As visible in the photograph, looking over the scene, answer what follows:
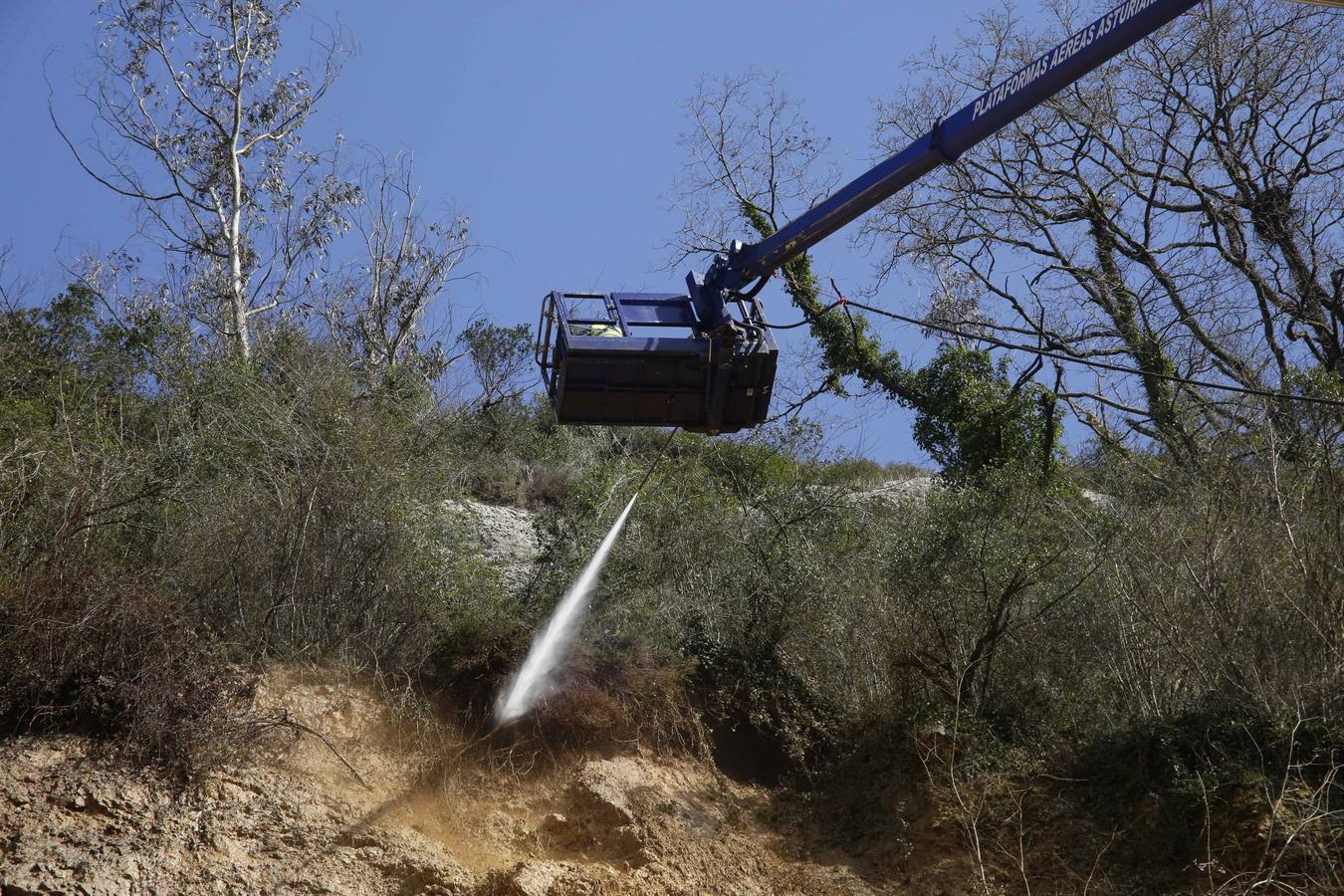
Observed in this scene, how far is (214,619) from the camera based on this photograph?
1421 centimetres

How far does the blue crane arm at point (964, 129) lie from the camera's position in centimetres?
1025

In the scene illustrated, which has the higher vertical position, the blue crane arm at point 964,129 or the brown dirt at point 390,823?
the blue crane arm at point 964,129

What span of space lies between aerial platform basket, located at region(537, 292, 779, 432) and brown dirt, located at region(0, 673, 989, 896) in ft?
14.2

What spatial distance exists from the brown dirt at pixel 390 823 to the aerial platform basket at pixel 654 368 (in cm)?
433

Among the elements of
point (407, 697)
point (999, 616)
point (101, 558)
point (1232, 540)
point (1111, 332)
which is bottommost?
point (407, 697)

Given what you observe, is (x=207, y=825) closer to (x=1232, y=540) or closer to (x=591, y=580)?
(x=591, y=580)

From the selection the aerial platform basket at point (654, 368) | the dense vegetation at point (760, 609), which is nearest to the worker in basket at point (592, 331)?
the aerial platform basket at point (654, 368)

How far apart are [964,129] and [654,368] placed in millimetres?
3343

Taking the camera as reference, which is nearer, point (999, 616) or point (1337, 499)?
point (1337, 499)

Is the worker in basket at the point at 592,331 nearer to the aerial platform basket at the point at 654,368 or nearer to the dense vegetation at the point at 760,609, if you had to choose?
the aerial platform basket at the point at 654,368

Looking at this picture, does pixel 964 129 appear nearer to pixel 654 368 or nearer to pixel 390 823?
pixel 654 368

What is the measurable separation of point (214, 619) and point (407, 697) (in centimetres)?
221

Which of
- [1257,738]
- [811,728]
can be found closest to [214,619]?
[811,728]

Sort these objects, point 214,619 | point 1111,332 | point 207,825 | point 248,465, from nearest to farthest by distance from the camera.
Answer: point 207,825 → point 214,619 → point 248,465 → point 1111,332
